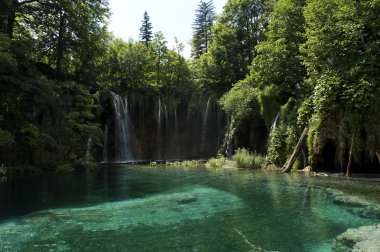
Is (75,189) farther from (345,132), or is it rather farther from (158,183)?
(345,132)

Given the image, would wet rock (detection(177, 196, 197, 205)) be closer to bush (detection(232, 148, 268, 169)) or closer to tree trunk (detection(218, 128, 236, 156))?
bush (detection(232, 148, 268, 169))

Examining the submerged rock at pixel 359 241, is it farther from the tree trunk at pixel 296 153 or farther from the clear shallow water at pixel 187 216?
the tree trunk at pixel 296 153

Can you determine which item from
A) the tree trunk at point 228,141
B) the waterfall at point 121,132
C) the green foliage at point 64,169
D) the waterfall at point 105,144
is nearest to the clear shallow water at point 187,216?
the green foliage at point 64,169

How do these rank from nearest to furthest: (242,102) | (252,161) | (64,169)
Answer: (64,169) < (252,161) < (242,102)

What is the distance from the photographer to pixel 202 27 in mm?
56875

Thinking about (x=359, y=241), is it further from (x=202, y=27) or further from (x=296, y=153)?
(x=202, y=27)

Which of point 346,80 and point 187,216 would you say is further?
point 346,80

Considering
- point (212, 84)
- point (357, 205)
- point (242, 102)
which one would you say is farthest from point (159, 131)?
point (357, 205)

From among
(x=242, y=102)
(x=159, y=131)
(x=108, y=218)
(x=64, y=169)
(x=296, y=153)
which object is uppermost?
(x=242, y=102)

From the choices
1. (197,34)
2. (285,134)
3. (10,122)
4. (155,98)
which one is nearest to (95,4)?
(155,98)

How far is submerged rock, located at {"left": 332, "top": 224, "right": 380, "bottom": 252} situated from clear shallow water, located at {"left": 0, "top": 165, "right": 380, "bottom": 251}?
0.24m

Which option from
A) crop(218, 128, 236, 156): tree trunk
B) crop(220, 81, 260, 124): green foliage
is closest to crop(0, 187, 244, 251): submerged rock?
crop(220, 81, 260, 124): green foliage

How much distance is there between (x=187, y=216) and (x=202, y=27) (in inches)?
2085

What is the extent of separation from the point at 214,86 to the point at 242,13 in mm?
8134
